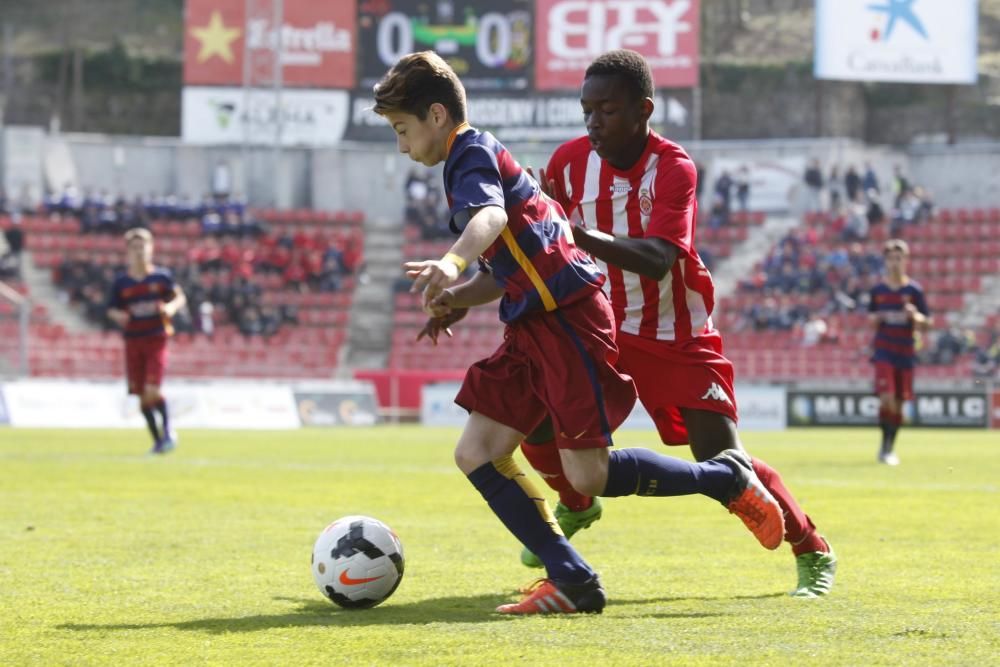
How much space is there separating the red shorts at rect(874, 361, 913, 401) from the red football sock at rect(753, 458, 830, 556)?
10.6 m

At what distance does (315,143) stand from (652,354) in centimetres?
3950

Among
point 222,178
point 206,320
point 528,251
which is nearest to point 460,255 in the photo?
point 528,251

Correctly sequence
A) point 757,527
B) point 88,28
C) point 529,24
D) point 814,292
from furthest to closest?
point 88,28 < point 529,24 < point 814,292 < point 757,527

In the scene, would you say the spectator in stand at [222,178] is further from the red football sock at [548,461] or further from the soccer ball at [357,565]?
the soccer ball at [357,565]

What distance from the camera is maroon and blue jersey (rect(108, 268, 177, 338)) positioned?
16703 mm

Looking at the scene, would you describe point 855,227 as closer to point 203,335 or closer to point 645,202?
point 203,335

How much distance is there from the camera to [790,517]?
620cm

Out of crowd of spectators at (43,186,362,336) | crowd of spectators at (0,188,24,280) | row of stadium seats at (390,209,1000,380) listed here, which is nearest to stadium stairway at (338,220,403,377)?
row of stadium seats at (390,209,1000,380)

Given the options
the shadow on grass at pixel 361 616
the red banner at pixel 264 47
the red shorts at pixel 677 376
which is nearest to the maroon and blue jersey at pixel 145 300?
the shadow on grass at pixel 361 616

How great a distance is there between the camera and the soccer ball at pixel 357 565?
5.93m

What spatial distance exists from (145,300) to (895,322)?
802 cm

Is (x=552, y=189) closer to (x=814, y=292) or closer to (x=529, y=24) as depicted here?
(x=814, y=292)

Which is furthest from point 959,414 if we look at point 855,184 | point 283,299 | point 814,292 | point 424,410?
point 283,299

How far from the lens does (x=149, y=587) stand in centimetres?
651
